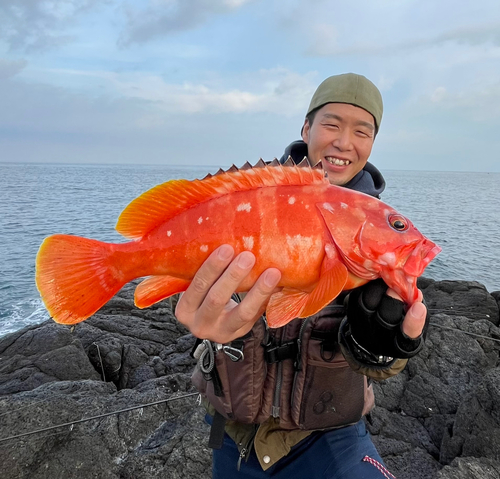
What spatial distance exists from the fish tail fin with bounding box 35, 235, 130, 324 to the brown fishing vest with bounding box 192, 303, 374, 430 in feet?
3.54

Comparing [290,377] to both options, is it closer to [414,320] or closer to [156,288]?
[414,320]

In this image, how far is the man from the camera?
2.20 metres

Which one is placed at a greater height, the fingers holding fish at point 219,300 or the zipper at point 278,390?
the fingers holding fish at point 219,300

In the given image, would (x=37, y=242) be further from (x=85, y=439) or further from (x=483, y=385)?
(x=483, y=385)

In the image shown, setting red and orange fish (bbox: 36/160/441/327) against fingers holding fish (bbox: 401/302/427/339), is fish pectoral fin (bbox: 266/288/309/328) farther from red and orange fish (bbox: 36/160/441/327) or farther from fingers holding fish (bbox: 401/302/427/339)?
fingers holding fish (bbox: 401/302/427/339)

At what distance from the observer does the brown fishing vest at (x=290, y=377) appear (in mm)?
2725

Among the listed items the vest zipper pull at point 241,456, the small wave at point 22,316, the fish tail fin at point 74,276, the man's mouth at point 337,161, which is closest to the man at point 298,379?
the vest zipper pull at point 241,456

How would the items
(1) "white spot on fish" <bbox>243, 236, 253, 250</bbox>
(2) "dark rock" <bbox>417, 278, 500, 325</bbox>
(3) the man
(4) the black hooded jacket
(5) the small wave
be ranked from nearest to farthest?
1. (1) "white spot on fish" <bbox>243, 236, 253, 250</bbox>
2. (3) the man
3. (4) the black hooded jacket
4. (2) "dark rock" <bbox>417, 278, 500, 325</bbox>
5. (5) the small wave

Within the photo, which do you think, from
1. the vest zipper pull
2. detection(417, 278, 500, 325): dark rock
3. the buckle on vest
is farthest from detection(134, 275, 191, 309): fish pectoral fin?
detection(417, 278, 500, 325): dark rock

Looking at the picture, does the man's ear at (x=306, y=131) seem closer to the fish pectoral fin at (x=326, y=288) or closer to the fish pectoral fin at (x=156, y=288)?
the fish pectoral fin at (x=326, y=288)

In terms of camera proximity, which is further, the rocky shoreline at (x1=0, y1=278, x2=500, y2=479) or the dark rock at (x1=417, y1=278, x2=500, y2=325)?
the dark rock at (x1=417, y1=278, x2=500, y2=325)

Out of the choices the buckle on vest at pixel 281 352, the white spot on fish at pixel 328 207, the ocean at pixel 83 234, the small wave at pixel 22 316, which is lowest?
the small wave at pixel 22 316

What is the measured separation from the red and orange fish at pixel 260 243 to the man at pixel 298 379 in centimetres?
19

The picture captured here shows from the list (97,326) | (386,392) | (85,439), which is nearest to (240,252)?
(85,439)
